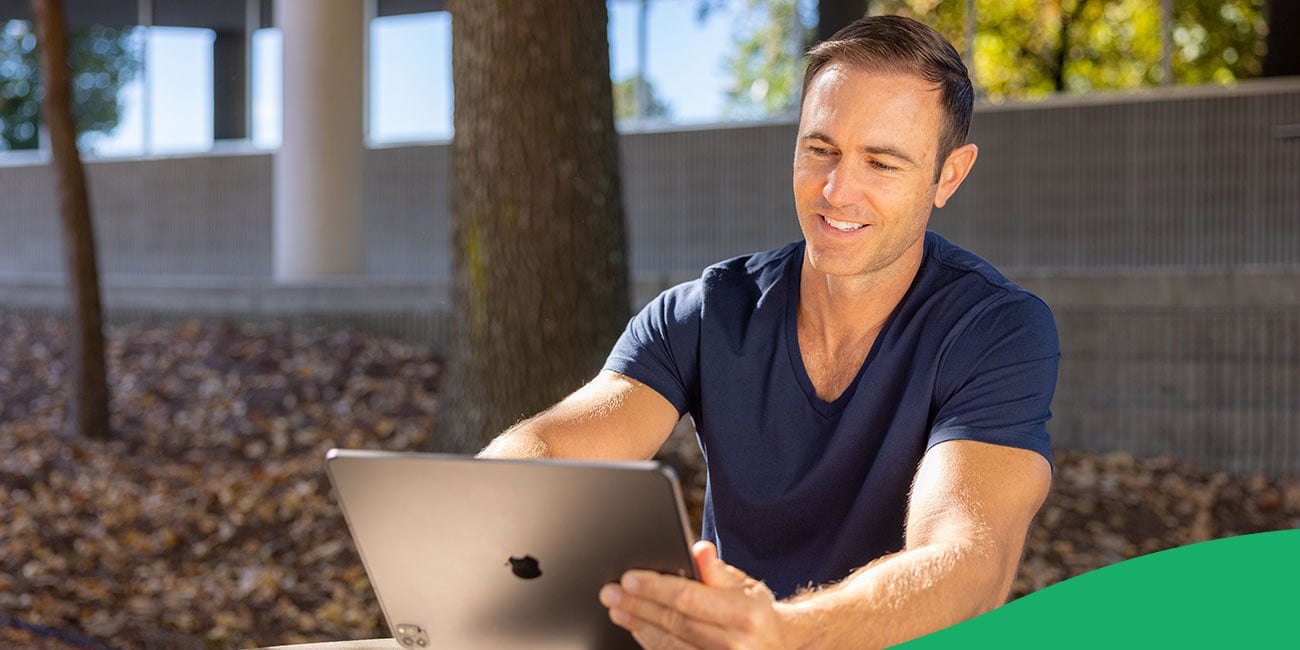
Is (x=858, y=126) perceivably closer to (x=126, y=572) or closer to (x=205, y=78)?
(x=126, y=572)

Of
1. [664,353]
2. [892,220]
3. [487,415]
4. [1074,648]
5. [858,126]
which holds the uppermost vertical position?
[858,126]

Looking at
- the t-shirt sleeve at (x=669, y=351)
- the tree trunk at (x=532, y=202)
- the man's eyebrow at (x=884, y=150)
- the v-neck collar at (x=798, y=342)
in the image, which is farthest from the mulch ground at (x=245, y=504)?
the man's eyebrow at (x=884, y=150)

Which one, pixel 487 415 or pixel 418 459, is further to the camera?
pixel 487 415

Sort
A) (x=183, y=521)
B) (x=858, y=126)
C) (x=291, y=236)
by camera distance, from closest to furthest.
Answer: (x=858, y=126) → (x=183, y=521) → (x=291, y=236)

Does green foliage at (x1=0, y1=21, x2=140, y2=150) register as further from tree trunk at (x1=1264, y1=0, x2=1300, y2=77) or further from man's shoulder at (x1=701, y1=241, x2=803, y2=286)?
man's shoulder at (x1=701, y1=241, x2=803, y2=286)

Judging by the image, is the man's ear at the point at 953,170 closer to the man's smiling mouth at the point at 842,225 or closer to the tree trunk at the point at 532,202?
the man's smiling mouth at the point at 842,225

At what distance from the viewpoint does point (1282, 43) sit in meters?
10.6

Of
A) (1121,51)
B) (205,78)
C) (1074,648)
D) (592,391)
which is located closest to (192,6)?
(205,78)

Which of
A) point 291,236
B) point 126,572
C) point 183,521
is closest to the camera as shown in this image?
point 126,572

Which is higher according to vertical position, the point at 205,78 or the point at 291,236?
the point at 205,78

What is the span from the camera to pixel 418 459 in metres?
1.86

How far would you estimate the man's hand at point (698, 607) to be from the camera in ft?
5.99

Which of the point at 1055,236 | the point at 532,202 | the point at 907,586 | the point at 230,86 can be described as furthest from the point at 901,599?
the point at 230,86

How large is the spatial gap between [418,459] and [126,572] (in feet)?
17.6
